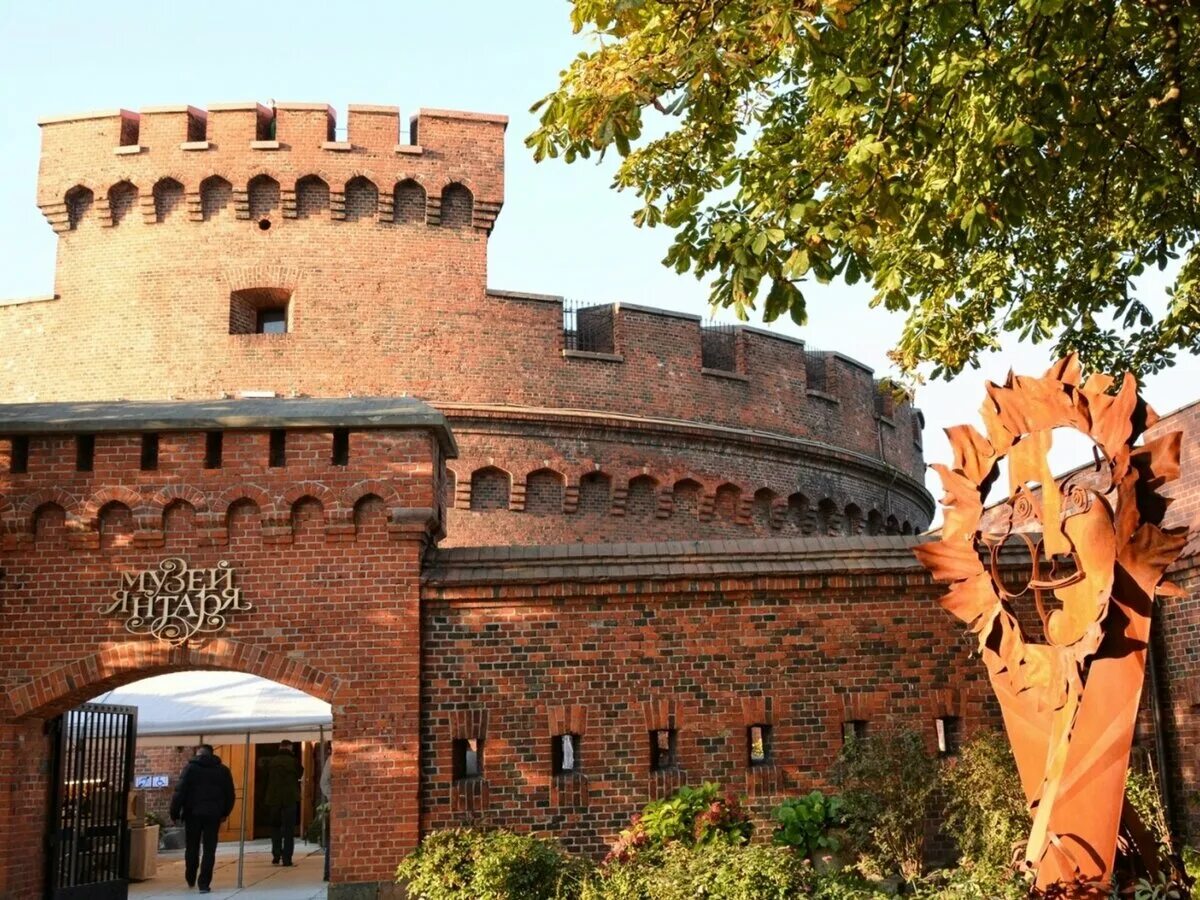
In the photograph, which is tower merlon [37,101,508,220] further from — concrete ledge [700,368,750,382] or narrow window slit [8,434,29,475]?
narrow window slit [8,434,29,475]

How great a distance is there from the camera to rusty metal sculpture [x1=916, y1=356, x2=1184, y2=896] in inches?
299

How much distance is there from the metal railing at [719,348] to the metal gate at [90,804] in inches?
477

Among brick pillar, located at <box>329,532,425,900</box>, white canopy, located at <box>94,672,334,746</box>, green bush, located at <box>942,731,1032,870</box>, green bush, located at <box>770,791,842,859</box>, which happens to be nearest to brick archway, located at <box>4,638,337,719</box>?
brick pillar, located at <box>329,532,425,900</box>

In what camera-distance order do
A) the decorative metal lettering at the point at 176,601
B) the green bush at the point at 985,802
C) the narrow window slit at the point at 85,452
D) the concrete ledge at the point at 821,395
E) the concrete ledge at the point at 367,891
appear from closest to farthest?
the green bush at the point at 985,802
the concrete ledge at the point at 367,891
the decorative metal lettering at the point at 176,601
the narrow window slit at the point at 85,452
the concrete ledge at the point at 821,395

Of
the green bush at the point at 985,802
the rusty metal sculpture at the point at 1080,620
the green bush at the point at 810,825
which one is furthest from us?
the green bush at the point at 810,825

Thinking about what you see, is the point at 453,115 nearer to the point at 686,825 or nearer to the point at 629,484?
the point at 629,484

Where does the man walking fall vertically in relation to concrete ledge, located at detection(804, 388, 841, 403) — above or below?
below

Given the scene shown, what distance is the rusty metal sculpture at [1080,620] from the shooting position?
24.9ft

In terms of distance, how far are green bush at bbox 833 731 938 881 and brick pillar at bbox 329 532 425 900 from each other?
3.61 m

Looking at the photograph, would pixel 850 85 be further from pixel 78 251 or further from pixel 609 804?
pixel 78 251

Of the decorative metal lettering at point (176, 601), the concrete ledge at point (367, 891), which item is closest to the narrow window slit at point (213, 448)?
the decorative metal lettering at point (176, 601)

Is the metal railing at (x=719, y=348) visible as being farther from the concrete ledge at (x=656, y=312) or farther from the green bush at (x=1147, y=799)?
the green bush at (x=1147, y=799)

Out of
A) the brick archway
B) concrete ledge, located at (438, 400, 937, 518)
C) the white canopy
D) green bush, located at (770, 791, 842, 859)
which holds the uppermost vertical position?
concrete ledge, located at (438, 400, 937, 518)

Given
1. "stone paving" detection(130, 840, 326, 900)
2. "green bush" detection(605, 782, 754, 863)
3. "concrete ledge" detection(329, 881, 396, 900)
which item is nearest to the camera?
"green bush" detection(605, 782, 754, 863)
